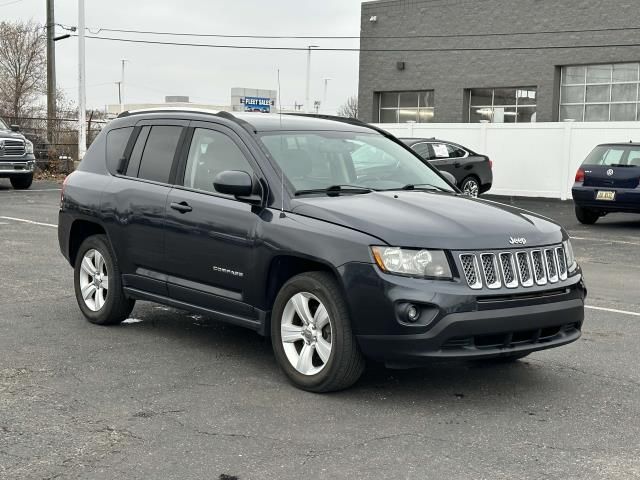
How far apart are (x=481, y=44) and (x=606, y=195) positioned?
72.9 feet

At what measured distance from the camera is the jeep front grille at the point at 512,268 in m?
5.14

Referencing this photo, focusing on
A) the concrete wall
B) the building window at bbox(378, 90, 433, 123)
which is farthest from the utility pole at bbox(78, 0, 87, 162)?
the building window at bbox(378, 90, 433, 123)

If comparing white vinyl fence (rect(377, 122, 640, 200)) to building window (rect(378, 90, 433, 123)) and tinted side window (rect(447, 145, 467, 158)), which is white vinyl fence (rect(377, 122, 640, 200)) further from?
building window (rect(378, 90, 433, 123))

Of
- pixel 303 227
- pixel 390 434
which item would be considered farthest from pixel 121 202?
pixel 390 434

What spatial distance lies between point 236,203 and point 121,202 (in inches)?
53.9

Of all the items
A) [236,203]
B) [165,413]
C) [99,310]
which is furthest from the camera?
[99,310]

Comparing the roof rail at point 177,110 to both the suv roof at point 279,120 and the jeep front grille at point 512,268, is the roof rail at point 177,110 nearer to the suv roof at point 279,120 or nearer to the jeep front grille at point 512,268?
the suv roof at point 279,120

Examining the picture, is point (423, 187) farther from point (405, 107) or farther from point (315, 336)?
point (405, 107)

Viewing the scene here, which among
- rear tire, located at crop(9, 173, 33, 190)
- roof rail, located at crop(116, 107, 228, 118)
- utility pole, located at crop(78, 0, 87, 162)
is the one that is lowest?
rear tire, located at crop(9, 173, 33, 190)

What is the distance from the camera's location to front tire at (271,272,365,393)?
5270 mm

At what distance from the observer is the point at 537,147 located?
25.3 m

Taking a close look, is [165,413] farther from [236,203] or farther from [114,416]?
[236,203]

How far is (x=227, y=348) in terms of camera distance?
265 inches

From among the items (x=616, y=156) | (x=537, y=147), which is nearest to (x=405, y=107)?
(x=537, y=147)
